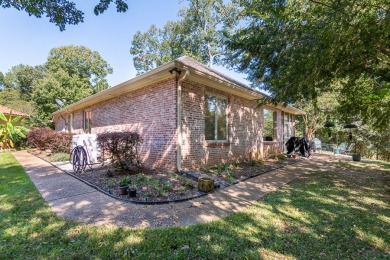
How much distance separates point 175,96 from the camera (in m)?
6.39

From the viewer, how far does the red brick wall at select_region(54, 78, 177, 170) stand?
6.55 meters

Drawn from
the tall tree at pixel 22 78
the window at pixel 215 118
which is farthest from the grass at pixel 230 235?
the tall tree at pixel 22 78

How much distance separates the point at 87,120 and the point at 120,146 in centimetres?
871

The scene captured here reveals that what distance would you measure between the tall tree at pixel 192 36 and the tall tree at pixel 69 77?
6.47 m

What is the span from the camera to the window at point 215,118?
7584 mm

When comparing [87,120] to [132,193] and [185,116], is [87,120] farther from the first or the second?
[132,193]

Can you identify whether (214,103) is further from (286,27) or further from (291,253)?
(291,253)

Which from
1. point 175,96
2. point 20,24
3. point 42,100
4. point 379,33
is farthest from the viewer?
point 42,100

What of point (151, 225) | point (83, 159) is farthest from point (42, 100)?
point (151, 225)

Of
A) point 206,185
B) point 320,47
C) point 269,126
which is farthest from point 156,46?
point 206,185

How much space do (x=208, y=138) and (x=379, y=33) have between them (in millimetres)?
5185

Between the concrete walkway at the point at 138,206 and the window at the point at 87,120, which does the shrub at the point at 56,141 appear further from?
the concrete walkway at the point at 138,206

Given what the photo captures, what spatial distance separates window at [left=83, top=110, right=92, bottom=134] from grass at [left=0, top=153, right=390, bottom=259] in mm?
9283

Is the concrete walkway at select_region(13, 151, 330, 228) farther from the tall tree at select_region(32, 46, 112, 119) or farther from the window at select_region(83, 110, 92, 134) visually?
Answer: the tall tree at select_region(32, 46, 112, 119)
